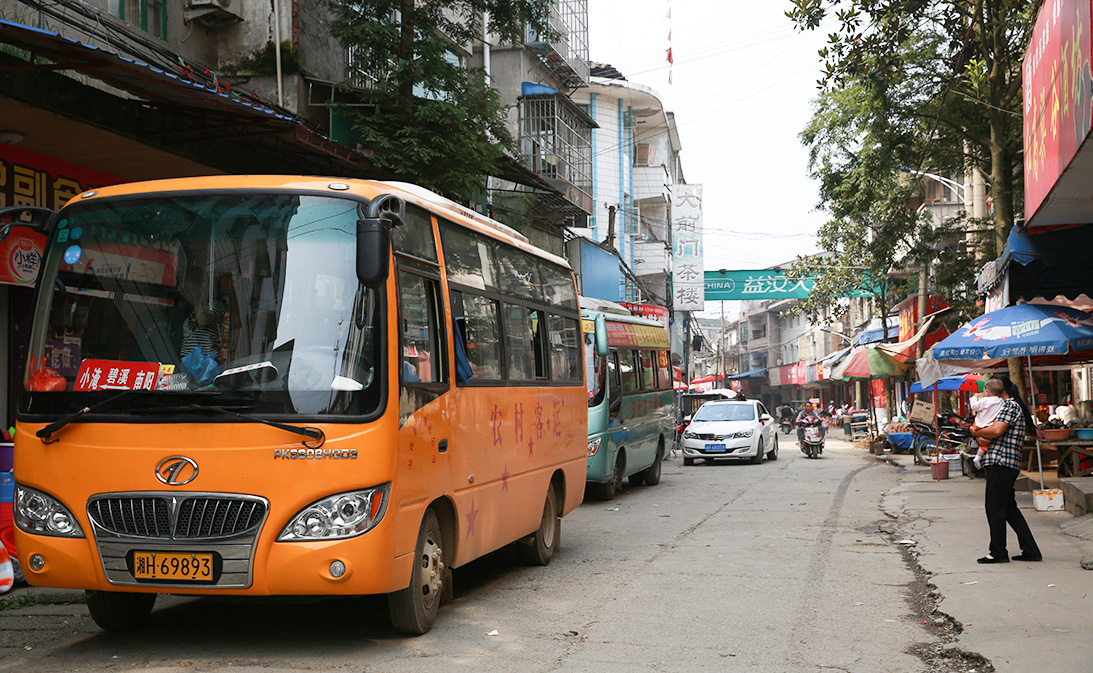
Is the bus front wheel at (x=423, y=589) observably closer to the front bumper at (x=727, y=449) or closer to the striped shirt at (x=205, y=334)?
the striped shirt at (x=205, y=334)

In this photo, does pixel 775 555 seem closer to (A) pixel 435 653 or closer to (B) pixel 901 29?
(A) pixel 435 653

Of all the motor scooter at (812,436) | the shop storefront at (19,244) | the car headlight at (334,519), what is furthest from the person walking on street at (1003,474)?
the motor scooter at (812,436)

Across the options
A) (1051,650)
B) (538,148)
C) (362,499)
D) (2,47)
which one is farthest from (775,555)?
(538,148)

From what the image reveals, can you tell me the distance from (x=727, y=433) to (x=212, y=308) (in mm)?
20450

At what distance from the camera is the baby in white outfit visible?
32.1 feet

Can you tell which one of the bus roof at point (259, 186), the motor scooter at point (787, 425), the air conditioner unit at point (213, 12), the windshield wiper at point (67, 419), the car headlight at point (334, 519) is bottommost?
the motor scooter at point (787, 425)

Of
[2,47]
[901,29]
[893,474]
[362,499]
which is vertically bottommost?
[893,474]

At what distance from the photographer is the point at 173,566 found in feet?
19.3

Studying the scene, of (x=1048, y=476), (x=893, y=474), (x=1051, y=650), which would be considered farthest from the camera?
(x=893, y=474)

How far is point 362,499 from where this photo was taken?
594 centimetres

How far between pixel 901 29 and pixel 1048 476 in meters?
8.05

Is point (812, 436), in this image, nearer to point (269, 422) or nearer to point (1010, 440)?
point (1010, 440)

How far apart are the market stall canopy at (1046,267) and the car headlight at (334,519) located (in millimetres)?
9591

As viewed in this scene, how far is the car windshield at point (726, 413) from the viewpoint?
26.3 metres
